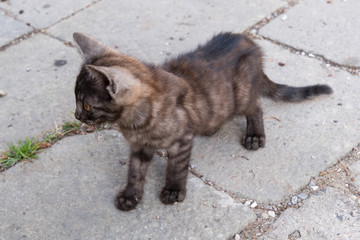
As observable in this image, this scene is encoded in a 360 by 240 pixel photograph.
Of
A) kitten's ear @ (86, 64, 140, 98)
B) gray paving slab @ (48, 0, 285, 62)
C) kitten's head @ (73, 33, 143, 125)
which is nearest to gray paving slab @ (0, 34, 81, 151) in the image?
gray paving slab @ (48, 0, 285, 62)

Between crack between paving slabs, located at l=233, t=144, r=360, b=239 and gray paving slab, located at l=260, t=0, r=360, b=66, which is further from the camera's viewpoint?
gray paving slab, located at l=260, t=0, r=360, b=66

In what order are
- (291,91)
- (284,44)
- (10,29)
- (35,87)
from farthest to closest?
1. (10,29)
2. (284,44)
3. (35,87)
4. (291,91)

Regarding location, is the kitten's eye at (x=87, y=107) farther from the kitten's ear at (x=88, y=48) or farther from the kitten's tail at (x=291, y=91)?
the kitten's tail at (x=291, y=91)

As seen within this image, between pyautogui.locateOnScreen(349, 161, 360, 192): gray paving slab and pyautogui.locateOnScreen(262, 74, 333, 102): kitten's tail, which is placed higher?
pyautogui.locateOnScreen(262, 74, 333, 102): kitten's tail

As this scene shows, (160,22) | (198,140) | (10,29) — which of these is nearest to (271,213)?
(198,140)

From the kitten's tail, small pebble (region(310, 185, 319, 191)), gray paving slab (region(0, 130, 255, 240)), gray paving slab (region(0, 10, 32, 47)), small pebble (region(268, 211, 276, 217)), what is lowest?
gray paving slab (region(0, 130, 255, 240))

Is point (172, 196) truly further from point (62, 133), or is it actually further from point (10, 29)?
point (10, 29)

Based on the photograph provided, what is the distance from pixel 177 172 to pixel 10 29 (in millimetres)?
2485

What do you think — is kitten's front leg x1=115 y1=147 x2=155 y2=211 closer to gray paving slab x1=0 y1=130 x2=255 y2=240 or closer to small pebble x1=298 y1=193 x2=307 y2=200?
gray paving slab x1=0 y1=130 x2=255 y2=240

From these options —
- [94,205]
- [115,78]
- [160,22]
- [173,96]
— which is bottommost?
[94,205]

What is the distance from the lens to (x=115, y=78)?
2268mm

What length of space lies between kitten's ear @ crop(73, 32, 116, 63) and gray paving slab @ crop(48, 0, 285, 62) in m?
1.24

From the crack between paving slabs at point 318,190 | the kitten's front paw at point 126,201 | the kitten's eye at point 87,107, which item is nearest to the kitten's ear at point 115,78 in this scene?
the kitten's eye at point 87,107

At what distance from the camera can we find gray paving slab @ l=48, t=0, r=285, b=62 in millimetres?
4066
